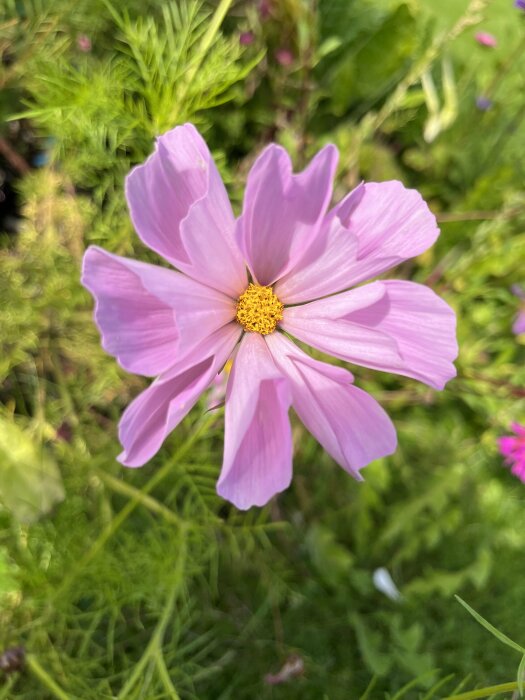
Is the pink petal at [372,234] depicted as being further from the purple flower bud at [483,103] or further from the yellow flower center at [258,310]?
the purple flower bud at [483,103]

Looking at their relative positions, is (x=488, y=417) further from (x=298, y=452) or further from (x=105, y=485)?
(x=105, y=485)

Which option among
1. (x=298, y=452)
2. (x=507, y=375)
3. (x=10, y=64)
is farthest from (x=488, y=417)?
(x=10, y=64)

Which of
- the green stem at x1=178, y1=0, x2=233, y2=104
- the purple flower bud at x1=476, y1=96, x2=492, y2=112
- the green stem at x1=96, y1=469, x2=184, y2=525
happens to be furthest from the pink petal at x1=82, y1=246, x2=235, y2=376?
the purple flower bud at x1=476, y1=96, x2=492, y2=112

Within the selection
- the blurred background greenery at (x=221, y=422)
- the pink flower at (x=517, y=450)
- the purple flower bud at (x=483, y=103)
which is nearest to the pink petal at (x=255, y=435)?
the blurred background greenery at (x=221, y=422)

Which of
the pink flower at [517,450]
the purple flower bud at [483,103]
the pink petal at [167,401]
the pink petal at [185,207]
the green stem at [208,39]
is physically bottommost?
the pink flower at [517,450]

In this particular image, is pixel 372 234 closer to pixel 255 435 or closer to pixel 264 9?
pixel 255 435

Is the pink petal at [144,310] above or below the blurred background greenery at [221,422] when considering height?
above

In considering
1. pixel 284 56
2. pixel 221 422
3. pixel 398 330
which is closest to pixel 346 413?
pixel 398 330
